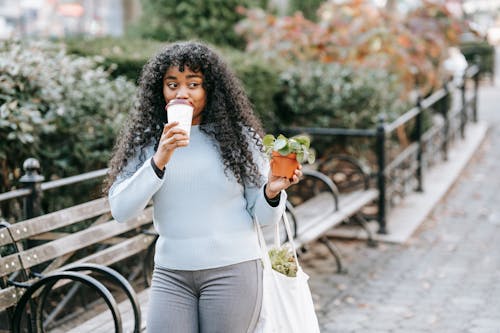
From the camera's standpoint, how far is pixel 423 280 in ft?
19.5

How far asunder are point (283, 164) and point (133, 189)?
21.3 inches

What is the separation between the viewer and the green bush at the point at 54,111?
195 inches

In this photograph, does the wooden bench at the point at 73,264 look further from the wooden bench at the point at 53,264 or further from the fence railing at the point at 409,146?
the fence railing at the point at 409,146

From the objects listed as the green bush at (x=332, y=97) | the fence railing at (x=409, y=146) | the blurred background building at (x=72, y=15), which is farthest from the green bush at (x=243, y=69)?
the blurred background building at (x=72, y=15)

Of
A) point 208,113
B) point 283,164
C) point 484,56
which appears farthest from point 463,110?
point 484,56

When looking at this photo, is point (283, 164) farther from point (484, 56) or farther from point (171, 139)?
point (484, 56)

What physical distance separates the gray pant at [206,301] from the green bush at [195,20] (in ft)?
31.3

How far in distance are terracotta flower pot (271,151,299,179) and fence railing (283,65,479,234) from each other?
4479mm

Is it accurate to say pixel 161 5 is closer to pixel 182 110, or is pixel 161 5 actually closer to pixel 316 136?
pixel 316 136

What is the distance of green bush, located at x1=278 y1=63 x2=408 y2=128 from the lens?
8.11m

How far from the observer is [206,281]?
262cm

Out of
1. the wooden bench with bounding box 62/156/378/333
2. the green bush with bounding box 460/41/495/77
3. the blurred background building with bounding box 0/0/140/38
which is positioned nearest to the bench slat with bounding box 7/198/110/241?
the wooden bench with bounding box 62/156/378/333

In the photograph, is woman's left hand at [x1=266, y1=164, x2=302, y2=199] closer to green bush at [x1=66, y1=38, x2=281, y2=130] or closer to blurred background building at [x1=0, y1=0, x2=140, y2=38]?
green bush at [x1=66, y1=38, x2=281, y2=130]

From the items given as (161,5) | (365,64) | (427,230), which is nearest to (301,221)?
(427,230)
